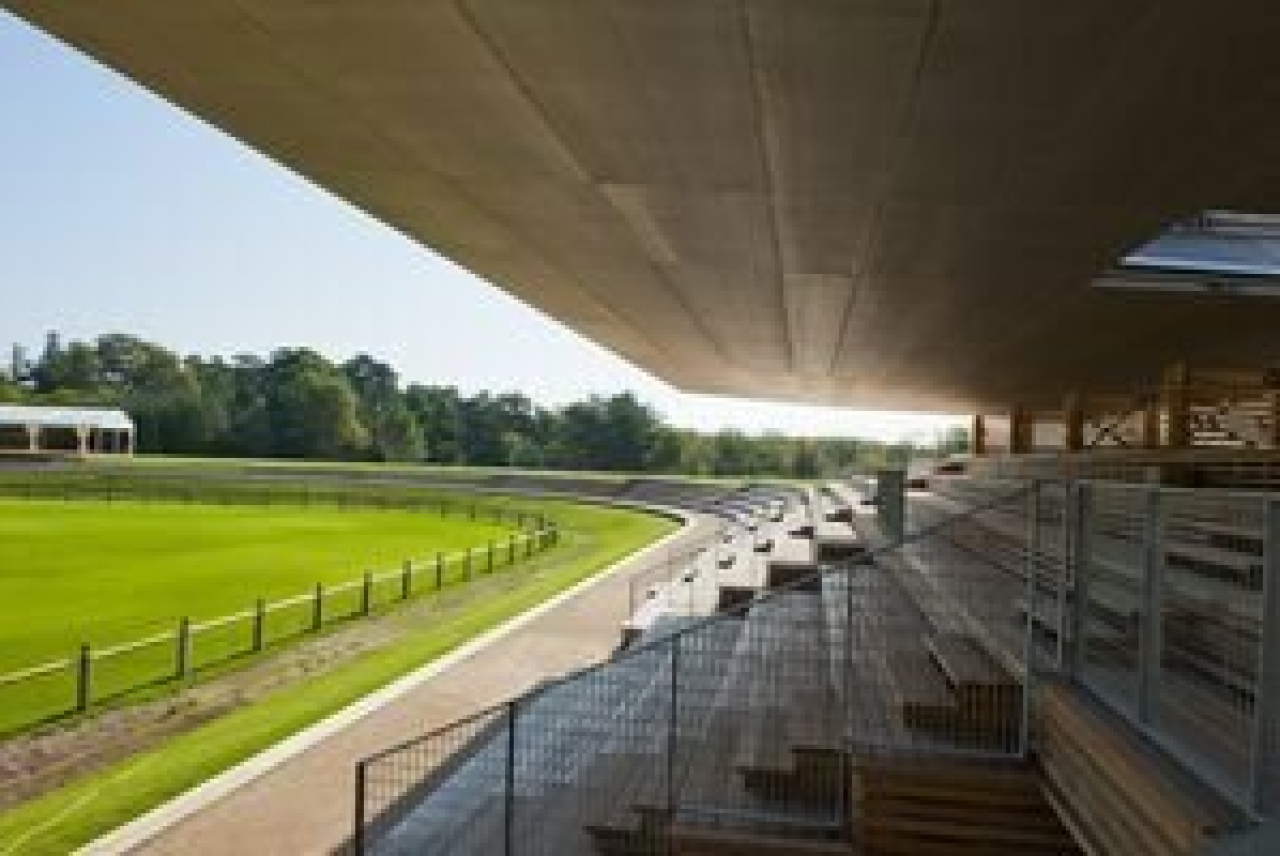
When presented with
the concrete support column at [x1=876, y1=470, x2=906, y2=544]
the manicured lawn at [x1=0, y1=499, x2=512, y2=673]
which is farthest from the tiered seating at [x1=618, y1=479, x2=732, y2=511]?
the concrete support column at [x1=876, y1=470, x2=906, y2=544]

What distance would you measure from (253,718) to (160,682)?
2.83 metres

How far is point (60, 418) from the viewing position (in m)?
95.2

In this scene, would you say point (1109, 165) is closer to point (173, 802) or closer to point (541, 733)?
point (541, 733)

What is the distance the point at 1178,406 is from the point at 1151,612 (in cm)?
1175

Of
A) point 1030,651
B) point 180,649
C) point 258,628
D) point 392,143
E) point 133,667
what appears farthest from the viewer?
point 258,628

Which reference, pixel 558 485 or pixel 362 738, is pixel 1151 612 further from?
pixel 558 485

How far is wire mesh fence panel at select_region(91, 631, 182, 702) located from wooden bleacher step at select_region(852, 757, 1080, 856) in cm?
1111

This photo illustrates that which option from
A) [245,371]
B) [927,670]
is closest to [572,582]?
[927,670]

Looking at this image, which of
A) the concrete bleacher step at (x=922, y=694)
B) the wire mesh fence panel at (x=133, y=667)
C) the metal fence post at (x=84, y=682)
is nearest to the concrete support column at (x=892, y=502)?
the concrete bleacher step at (x=922, y=694)

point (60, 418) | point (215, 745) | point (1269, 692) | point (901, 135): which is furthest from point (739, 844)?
point (60, 418)

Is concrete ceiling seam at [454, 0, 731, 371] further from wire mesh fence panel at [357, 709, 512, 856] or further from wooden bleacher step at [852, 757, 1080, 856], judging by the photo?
wooden bleacher step at [852, 757, 1080, 856]

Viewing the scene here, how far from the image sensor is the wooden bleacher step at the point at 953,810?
7.54 metres

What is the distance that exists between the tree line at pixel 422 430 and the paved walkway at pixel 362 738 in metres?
76.0

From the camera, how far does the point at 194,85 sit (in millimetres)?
6629
